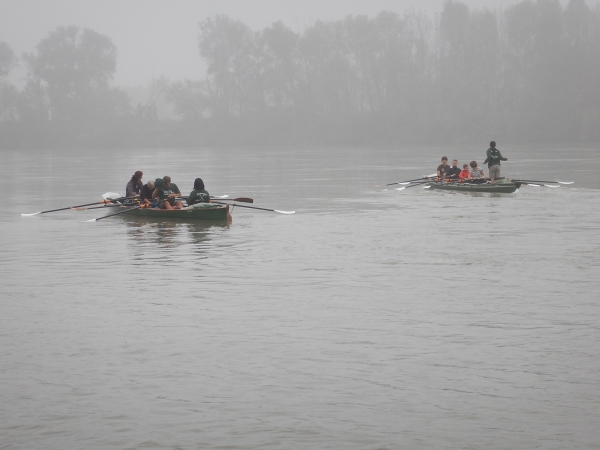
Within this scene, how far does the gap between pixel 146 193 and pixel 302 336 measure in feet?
45.0

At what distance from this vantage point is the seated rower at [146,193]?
24109 millimetres

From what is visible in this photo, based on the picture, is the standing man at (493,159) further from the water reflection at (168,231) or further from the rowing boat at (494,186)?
the water reflection at (168,231)

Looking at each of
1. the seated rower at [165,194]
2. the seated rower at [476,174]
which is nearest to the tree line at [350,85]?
the seated rower at [476,174]

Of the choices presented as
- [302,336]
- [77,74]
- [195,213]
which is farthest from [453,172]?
[77,74]

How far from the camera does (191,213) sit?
75.9ft

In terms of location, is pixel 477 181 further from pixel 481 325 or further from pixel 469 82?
pixel 469 82

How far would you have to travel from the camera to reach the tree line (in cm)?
9631

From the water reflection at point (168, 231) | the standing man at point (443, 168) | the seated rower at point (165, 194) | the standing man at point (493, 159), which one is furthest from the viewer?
the standing man at point (443, 168)

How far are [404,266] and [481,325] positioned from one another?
4.95m

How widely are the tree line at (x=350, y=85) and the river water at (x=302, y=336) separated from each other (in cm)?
7682

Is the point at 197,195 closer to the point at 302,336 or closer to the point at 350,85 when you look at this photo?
the point at 302,336

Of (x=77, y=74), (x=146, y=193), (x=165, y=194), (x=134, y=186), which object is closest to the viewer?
(x=165, y=194)

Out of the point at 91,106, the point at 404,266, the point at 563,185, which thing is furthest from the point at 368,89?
the point at 404,266

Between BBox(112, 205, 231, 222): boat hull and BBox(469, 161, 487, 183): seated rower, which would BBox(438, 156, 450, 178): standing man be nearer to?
BBox(469, 161, 487, 183): seated rower
